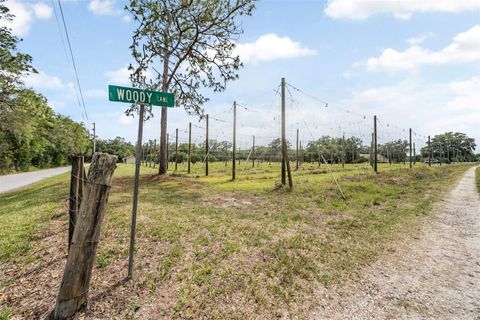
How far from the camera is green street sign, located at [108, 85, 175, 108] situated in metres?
3.26

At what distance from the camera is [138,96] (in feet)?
11.2

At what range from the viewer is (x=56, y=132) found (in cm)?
4722

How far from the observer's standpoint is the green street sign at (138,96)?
10.7ft

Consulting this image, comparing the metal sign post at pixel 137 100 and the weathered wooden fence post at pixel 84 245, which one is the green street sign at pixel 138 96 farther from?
the weathered wooden fence post at pixel 84 245

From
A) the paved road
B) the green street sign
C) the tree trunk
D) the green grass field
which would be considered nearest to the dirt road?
the green grass field

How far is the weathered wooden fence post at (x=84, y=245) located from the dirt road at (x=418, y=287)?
9.35 ft

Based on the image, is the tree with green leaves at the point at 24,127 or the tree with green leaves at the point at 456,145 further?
the tree with green leaves at the point at 456,145

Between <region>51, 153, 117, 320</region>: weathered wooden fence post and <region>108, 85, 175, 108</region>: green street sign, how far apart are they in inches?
33.0

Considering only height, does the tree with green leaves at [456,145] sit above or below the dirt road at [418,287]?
above

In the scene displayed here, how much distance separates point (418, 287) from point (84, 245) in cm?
480

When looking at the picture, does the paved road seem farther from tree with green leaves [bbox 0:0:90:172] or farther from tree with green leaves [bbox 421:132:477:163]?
tree with green leaves [bbox 421:132:477:163]

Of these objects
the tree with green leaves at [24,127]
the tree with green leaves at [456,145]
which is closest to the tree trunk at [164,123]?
the tree with green leaves at [24,127]

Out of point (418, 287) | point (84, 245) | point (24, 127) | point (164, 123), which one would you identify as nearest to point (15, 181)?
point (24, 127)

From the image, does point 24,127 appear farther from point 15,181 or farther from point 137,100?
point 137,100
